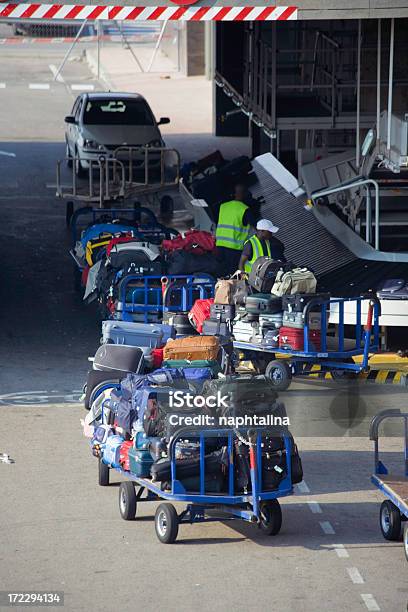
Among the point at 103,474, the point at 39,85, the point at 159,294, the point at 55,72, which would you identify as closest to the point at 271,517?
the point at 103,474

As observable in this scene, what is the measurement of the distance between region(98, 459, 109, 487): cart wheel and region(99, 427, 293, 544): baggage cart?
3.33 ft

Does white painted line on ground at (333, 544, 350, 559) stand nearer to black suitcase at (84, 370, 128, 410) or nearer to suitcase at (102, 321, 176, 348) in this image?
black suitcase at (84, 370, 128, 410)

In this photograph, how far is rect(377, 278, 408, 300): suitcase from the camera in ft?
51.1

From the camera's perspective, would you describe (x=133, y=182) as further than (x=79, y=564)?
Yes

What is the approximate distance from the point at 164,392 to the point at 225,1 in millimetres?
5287

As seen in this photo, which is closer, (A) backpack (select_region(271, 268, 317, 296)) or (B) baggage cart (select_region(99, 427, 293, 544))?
(B) baggage cart (select_region(99, 427, 293, 544))

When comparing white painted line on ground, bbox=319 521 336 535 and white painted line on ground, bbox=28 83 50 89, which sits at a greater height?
white painted line on ground, bbox=28 83 50 89

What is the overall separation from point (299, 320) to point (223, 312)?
1.06 meters

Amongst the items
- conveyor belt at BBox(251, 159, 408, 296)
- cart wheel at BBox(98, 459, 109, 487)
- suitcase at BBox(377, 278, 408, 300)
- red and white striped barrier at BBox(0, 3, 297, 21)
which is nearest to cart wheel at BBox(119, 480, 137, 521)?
cart wheel at BBox(98, 459, 109, 487)

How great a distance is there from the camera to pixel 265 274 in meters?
15.1

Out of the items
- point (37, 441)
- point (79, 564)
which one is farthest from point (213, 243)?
point (79, 564)

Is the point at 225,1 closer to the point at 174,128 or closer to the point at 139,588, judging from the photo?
the point at 139,588

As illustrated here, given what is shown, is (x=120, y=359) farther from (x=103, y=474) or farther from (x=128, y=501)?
(x=128, y=501)

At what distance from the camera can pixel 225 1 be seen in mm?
14102
